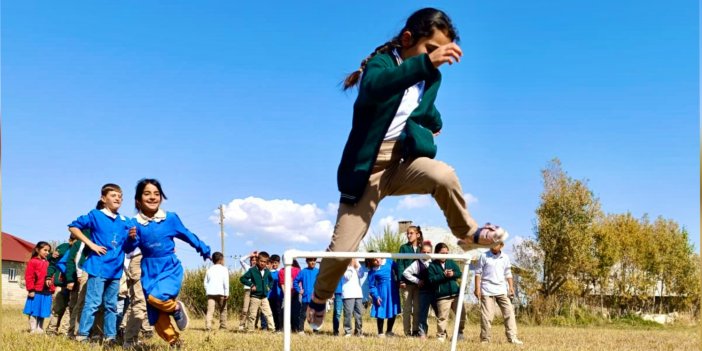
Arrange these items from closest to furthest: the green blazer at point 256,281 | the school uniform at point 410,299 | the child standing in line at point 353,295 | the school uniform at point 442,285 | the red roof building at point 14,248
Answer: the school uniform at point 442,285
the school uniform at point 410,299
the child standing in line at point 353,295
the green blazer at point 256,281
the red roof building at point 14,248

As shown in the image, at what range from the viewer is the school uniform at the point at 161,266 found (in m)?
7.35

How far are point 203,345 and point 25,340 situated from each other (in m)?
2.38

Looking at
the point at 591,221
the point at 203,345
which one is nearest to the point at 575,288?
the point at 591,221

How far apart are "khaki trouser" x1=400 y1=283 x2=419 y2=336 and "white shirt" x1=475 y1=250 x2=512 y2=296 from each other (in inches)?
55.2

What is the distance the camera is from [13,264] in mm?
60000

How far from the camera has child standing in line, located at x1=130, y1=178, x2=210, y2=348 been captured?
7371mm

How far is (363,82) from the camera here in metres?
4.30

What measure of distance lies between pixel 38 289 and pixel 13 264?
53078 mm

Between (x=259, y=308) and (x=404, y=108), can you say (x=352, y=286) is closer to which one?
(x=259, y=308)

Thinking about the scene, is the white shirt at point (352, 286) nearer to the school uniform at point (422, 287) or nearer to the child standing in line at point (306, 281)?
the child standing in line at point (306, 281)

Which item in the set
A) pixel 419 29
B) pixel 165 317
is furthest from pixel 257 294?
pixel 419 29

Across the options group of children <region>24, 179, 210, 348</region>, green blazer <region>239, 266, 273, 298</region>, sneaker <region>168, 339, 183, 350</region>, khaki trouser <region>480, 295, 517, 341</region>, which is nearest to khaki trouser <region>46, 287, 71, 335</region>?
group of children <region>24, 179, 210, 348</region>

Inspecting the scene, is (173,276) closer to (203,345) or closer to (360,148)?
(203,345)

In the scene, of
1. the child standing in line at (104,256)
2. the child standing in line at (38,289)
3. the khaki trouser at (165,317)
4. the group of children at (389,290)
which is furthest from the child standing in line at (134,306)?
the child standing in line at (38,289)
